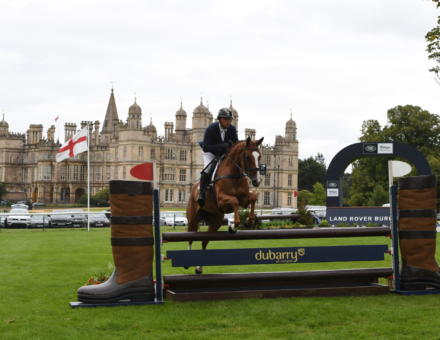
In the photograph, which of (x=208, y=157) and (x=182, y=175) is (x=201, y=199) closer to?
(x=208, y=157)

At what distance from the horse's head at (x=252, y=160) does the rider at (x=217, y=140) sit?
1.60ft

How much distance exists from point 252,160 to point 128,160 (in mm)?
81545

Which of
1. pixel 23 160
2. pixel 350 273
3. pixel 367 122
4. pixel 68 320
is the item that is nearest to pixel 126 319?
pixel 68 320

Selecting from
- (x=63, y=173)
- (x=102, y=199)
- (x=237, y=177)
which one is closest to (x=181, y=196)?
(x=63, y=173)

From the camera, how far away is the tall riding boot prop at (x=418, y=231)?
9.97m

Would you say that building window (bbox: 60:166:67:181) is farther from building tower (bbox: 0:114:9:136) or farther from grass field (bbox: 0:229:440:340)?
grass field (bbox: 0:229:440:340)

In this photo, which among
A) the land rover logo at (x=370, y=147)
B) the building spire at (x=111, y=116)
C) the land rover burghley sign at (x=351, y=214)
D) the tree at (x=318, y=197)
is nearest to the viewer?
the land rover burghley sign at (x=351, y=214)

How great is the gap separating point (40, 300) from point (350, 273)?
173 inches

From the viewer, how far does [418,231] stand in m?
9.97

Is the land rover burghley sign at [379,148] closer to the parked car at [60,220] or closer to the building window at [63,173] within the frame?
the parked car at [60,220]

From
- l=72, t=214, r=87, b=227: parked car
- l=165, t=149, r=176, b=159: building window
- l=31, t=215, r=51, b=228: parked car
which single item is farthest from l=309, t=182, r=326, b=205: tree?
l=31, t=215, r=51, b=228: parked car

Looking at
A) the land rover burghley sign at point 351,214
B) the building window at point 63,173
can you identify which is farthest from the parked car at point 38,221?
the building window at point 63,173

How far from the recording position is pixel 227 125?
34.0 ft

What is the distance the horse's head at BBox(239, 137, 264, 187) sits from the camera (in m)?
9.41
